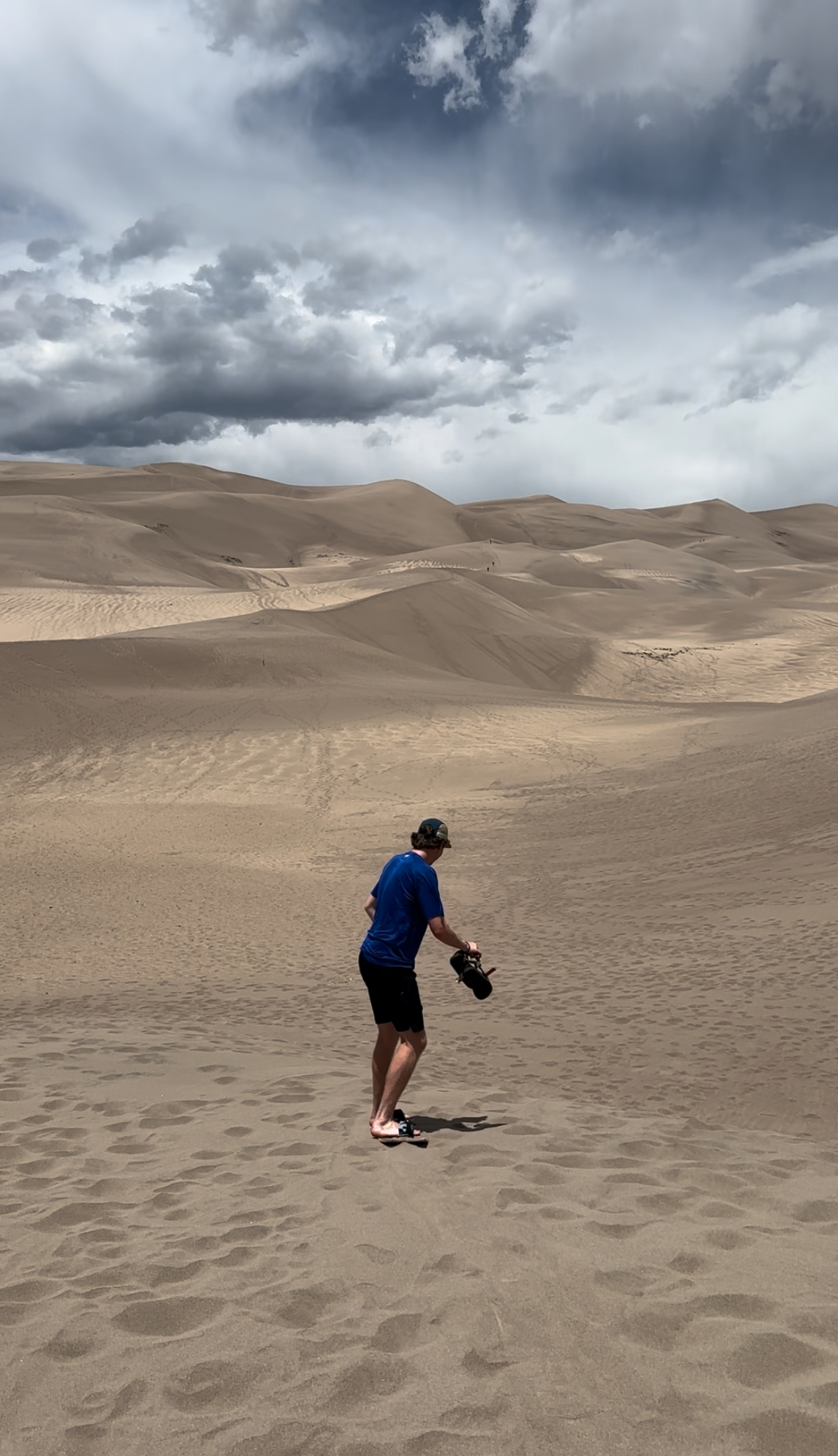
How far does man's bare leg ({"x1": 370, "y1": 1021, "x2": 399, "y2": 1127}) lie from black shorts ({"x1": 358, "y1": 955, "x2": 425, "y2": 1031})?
0.18 feet

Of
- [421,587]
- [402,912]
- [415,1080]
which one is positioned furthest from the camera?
[421,587]

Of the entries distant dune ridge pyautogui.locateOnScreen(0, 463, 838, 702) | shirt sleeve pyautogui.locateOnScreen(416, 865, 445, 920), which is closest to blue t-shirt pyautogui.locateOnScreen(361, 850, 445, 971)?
shirt sleeve pyautogui.locateOnScreen(416, 865, 445, 920)

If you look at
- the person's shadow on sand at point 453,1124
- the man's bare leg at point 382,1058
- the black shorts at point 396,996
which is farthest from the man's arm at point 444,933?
the person's shadow on sand at point 453,1124

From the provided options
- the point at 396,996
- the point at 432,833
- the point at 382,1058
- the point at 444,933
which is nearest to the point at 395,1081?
the point at 382,1058

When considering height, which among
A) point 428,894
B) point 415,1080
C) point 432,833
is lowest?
point 415,1080

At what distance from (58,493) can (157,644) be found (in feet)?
222

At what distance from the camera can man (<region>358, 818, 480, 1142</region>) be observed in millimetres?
4926

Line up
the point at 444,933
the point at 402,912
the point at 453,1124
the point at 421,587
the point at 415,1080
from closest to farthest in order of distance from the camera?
the point at 444,933, the point at 402,912, the point at 453,1124, the point at 415,1080, the point at 421,587

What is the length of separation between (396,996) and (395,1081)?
1.24 ft

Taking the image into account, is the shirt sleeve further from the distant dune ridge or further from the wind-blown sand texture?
the distant dune ridge

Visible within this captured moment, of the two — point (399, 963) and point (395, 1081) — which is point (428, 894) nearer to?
point (399, 963)

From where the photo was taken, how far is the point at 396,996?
4.99 metres

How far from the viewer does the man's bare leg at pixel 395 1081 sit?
193 inches

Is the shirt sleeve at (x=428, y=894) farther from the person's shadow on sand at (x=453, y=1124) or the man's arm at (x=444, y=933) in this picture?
the person's shadow on sand at (x=453, y=1124)
